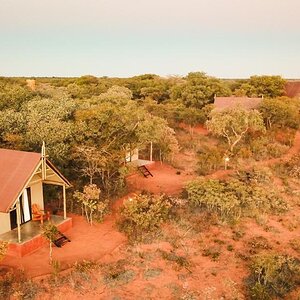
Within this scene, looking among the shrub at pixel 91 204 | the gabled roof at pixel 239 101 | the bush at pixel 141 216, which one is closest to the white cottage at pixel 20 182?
the shrub at pixel 91 204

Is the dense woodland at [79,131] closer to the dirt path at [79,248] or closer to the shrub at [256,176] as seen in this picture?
the dirt path at [79,248]

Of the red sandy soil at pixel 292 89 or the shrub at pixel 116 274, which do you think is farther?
the red sandy soil at pixel 292 89

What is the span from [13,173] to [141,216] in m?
5.12

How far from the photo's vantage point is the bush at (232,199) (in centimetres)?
1708

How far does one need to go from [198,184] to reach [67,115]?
299 inches

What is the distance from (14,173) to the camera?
13.8 meters

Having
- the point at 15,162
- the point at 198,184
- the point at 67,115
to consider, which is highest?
the point at 67,115

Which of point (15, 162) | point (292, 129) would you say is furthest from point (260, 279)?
point (292, 129)

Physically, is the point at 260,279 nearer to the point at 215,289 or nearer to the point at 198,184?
the point at 215,289

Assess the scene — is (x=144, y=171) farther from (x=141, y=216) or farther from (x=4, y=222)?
(x=4, y=222)

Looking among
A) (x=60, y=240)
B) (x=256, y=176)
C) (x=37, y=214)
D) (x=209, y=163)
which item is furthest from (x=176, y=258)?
(x=209, y=163)

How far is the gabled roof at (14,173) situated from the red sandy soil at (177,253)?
7.00 ft

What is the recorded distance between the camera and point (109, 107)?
18.9 m

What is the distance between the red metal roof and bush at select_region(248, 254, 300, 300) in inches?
330
